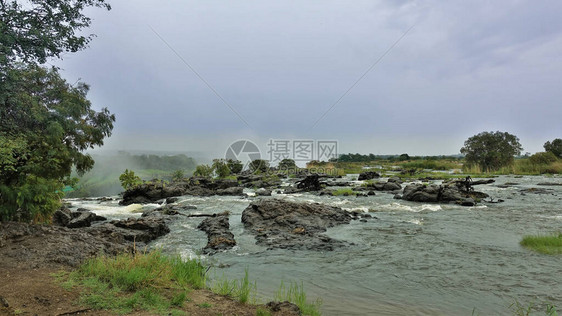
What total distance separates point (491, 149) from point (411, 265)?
86.8 m

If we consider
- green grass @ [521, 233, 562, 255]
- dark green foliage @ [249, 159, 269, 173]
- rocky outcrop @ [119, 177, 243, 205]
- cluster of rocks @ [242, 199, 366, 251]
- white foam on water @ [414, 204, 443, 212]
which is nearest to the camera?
green grass @ [521, 233, 562, 255]

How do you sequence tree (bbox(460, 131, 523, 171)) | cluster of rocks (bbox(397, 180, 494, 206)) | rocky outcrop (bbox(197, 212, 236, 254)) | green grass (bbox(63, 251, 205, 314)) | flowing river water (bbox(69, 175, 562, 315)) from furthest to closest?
1. tree (bbox(460, 131, 523, 171))
2. cluster of rocks (bbox(397, 180, 494, 206))
3. rocky outcrop (bbox(197, 212, 236, 254))
4. flowing river water (bbox(69, 175, 562, 315))
5. green grass (bbox(63, 251, 205, 314))

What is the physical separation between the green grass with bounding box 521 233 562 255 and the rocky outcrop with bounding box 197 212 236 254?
1260 centimetres

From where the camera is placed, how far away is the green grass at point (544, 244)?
1172cm

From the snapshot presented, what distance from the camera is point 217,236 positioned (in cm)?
1400

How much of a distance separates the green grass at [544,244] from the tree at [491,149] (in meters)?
76.4

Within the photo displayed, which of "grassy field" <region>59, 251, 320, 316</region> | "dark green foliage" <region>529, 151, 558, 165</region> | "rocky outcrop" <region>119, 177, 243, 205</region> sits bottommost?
"rocky outcrop" <region>119, 177, 243, 205</region>

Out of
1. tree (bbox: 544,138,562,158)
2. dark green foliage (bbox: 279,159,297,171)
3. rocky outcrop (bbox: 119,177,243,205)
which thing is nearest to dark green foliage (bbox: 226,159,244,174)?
dark green foliage (bbox: 279,159,297,171)

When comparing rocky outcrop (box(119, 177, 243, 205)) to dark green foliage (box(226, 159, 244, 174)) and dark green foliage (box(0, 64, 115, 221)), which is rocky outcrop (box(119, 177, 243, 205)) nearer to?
dark green foliage (box(0, 64, 115, 221))

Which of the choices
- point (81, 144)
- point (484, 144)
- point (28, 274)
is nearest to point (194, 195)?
point (81, 144)

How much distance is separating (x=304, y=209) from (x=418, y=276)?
9952 millimetres

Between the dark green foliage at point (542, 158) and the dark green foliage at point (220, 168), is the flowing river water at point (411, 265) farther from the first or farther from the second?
the dark green foliage at point (542, 158)

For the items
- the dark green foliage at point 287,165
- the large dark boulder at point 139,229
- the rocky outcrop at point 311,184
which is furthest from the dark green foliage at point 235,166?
the large dark boulder at point 139,229

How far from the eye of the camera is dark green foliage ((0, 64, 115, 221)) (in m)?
10.2
